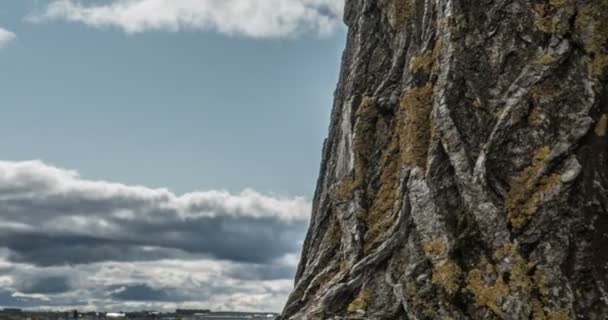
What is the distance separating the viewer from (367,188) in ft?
61.8

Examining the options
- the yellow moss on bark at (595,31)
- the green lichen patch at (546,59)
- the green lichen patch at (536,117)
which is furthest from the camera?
the green lichen patch at (546,59)

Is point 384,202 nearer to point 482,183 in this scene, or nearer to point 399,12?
point 482,183

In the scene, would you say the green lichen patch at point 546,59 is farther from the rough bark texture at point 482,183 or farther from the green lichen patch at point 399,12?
the green lichen patch at point 399,12

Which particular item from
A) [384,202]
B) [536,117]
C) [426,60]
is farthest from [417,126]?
[536,117]

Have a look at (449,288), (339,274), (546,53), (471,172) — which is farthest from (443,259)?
(546,53)

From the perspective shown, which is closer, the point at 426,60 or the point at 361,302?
the point at 361,302

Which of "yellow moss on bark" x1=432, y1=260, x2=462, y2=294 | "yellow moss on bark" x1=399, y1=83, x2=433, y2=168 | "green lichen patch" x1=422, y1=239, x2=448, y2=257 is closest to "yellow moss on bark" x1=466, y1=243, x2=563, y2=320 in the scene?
"yellow moss on bark" x1=432, y1=260, x2=462, y2=294

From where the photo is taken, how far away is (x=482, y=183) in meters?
15.3

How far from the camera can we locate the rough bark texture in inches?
571

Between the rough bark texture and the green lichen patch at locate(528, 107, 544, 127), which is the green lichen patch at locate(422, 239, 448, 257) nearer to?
the rough bark texture

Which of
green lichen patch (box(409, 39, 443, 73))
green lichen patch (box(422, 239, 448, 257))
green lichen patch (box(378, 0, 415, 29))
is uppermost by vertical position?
green lichen patch (box(378, 0, 415, 29))

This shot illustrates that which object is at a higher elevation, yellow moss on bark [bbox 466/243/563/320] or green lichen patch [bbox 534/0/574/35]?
green lichen patch [bbox 534/0/574/35]

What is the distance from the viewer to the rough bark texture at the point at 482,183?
1451 centimetres

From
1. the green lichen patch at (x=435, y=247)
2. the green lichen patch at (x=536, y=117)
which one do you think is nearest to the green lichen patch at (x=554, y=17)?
the green lichen patch at (x=536, y=117)
